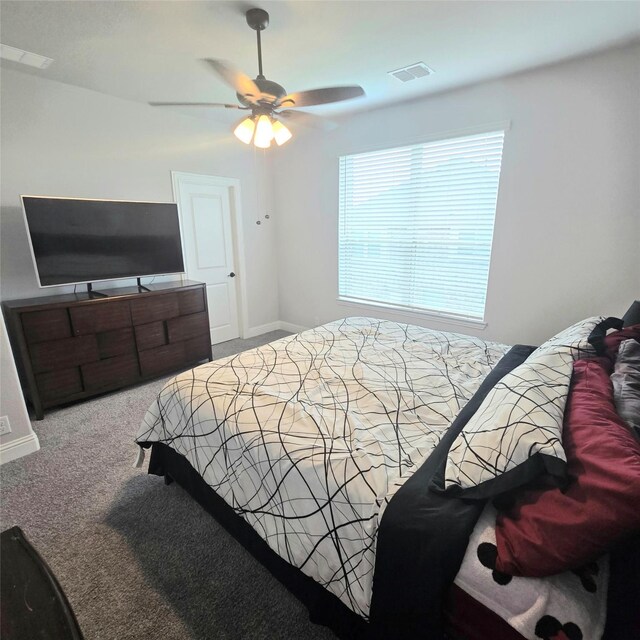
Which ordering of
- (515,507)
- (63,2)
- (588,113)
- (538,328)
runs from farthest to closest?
(538,328) < (588,113) < (63,2) < (515,507)

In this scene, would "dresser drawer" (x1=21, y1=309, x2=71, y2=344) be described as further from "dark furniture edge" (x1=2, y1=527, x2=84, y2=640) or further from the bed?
"dark furniture edge" (x1=2, y1=527, x2=84, y2=640)

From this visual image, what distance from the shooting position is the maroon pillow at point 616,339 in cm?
153

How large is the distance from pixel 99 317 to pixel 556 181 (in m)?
3.98

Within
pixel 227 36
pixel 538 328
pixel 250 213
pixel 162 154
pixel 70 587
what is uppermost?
pixel 227 36

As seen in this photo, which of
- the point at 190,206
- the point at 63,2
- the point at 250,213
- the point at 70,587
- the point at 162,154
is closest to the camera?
the point at 70,587

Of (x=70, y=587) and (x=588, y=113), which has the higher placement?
(x=588, y=113)

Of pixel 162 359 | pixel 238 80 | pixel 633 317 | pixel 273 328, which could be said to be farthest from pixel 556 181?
pixel 162 359

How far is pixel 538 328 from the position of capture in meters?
2.99

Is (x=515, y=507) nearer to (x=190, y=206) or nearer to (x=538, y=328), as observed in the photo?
(x=538, y=328)

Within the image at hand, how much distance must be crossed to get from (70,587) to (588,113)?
4.28m

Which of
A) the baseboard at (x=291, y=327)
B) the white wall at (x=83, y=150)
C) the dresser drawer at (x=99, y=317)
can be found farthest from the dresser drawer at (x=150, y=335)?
the baseboard at (x=291, y=327)

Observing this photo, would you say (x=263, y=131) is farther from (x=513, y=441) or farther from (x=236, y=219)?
(x=236, y=219)

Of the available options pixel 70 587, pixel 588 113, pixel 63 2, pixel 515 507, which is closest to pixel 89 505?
pixel 70 587

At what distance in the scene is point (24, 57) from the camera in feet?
7.80
